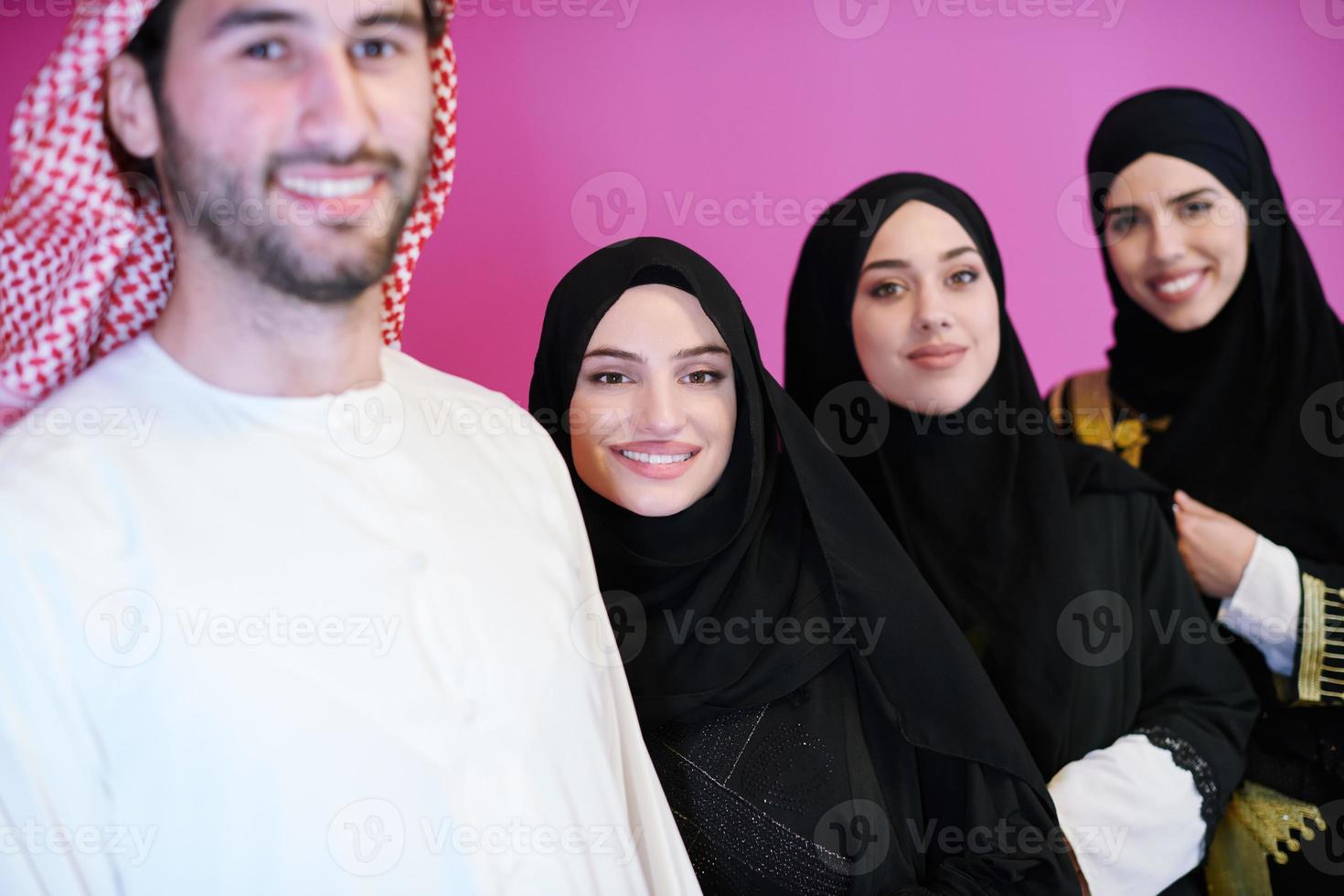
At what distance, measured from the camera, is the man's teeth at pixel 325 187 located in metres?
1.07

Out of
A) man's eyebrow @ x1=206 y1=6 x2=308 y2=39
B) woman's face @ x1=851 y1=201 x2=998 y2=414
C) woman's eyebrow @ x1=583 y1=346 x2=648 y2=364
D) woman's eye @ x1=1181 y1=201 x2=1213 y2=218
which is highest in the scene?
woman's eye @ x1=1181 y1=201 x2=1213 y2=218

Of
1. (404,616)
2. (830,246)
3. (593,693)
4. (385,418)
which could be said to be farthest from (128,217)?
(830,246)

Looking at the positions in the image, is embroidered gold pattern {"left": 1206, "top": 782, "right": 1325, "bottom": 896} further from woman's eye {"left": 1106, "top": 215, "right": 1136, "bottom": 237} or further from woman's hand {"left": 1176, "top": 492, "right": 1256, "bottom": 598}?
woman's eye {"left": 1106, "top": 215, "right": 1136, "bottom": 237}

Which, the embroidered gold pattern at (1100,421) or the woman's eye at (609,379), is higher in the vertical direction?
the woman's eye at (609,379)

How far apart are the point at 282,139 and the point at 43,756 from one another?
1.85 ft

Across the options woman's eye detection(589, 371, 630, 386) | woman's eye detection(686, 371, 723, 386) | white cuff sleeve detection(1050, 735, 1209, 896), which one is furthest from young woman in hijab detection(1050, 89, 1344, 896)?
woman's eye detection(589, 371, 630, 386)

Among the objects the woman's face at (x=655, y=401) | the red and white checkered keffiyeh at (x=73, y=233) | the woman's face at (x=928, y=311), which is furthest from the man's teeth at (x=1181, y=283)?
the red and white checkered keffiyeh at (x=73, y=233)

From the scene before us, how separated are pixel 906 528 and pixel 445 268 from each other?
1209mm

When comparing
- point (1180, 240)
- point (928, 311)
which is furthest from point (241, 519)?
point (1180, 240)

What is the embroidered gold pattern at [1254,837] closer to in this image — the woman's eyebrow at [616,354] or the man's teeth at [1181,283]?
the man's teeth at [1181,283]

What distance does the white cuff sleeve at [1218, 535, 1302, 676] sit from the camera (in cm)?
221

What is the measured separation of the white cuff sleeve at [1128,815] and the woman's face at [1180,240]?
0.97 m

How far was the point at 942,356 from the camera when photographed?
2.14 metres

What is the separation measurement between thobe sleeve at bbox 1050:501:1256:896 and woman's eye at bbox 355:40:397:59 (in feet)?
5.07
